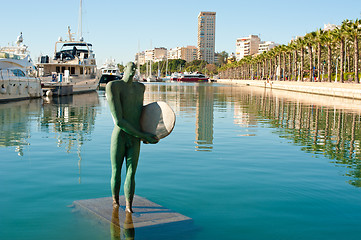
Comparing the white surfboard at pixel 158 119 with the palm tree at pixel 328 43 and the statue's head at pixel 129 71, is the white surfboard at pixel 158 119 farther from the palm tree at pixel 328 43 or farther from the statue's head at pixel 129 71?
the palm tree at pixel 328 43

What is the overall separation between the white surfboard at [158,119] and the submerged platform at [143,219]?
113 centimetres

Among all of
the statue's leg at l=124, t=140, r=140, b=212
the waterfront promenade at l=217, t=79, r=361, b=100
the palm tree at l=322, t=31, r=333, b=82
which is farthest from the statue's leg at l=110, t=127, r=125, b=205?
the palm tree at l=322, t=31, r=333, b=82

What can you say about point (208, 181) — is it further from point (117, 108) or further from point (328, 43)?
point (328, 43)

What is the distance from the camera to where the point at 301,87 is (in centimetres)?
6700

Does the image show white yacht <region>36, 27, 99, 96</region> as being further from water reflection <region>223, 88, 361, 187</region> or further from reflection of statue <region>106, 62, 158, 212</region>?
reflection of statue <region>106, 62, 158, 212</region>

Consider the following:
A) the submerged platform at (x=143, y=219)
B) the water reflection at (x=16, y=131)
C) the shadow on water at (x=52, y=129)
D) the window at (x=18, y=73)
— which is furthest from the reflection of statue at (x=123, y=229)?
the window at (x=18, y=73)

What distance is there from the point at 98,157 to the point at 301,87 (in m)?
59.0

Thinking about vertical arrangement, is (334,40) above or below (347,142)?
above

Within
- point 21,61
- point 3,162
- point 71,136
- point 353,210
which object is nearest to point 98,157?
point 3,162

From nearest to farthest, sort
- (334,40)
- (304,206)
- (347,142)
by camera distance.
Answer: (304,206) < (347,142) < (334,40)

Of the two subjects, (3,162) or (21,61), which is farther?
(21,61)

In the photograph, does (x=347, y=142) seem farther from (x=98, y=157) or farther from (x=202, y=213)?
(x=202, y=213)

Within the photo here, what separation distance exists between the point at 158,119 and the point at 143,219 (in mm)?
1398

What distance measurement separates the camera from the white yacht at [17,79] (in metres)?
33.6
